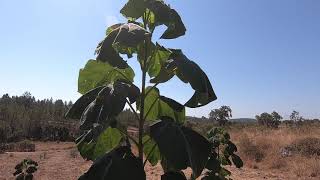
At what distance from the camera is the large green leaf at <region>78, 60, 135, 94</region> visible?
8.31ft

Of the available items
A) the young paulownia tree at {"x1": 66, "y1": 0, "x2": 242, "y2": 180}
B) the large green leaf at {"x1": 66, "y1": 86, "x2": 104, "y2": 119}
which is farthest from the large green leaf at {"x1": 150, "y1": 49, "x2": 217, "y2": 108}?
the large green leaf at {"x1": 66, "y1": 86, "x2": 104, "y2": 119}

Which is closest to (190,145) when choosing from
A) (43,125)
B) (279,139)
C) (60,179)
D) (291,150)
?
(60,179)

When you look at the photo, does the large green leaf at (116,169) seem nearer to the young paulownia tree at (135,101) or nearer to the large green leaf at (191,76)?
the young paulownia tree at (135,101)

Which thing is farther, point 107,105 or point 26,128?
point 26,128

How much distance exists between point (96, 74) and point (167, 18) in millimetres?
613

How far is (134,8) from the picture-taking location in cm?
227

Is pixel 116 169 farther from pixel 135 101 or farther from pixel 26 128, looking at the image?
pixel 26 128

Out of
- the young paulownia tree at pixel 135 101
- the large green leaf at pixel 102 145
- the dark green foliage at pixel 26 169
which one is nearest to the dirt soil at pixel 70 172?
the dark green foliage at pixel 26 169

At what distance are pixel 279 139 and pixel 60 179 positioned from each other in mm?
9154

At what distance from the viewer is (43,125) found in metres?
29.0

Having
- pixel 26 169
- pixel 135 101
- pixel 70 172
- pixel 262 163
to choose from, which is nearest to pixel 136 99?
pixel 135 101

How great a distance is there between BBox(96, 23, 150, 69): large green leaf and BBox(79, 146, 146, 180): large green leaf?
458 mm

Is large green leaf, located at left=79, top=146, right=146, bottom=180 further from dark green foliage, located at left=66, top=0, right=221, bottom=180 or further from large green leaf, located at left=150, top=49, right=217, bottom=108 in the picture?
large green leaf, located at left=150, top=49, right=217, bottom=108

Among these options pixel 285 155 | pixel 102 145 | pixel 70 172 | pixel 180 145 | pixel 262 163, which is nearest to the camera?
pixel 180 145
